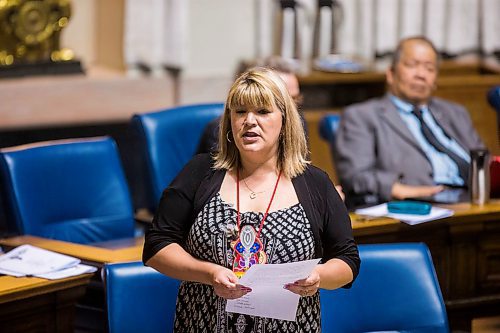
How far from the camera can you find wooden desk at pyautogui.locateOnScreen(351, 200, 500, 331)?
3887 millimetres

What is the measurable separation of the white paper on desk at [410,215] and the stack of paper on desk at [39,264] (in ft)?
3.70

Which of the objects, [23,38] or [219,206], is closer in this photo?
[219,206]

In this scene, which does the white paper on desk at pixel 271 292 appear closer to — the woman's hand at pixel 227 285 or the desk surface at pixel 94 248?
the woman's hand at pixel 227 285

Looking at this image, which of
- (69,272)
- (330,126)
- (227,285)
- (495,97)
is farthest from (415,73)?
(227,285)

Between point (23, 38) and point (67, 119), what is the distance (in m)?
0.55

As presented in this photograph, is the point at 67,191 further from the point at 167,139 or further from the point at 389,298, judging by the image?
the point at 389,298

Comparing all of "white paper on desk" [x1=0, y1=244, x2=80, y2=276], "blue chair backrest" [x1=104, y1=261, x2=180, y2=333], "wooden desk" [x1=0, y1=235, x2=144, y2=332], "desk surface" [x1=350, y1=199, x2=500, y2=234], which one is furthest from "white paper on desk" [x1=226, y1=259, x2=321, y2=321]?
"desk surface" [x1=350, y1=199, x2=500, y2=234]

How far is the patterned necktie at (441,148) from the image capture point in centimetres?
470

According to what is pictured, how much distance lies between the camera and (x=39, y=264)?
3.38 meters

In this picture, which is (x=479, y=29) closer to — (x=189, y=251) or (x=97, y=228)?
(x=97, y=228)

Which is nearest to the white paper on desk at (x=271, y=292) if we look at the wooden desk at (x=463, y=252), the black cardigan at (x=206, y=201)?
the black cardigan at (x=206, y=201)

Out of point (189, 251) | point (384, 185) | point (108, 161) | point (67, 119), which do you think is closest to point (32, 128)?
point (67, 119)

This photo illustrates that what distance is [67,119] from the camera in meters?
6.46

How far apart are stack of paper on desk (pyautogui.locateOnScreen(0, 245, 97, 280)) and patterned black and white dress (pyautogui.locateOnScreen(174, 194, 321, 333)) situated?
2.73ft
